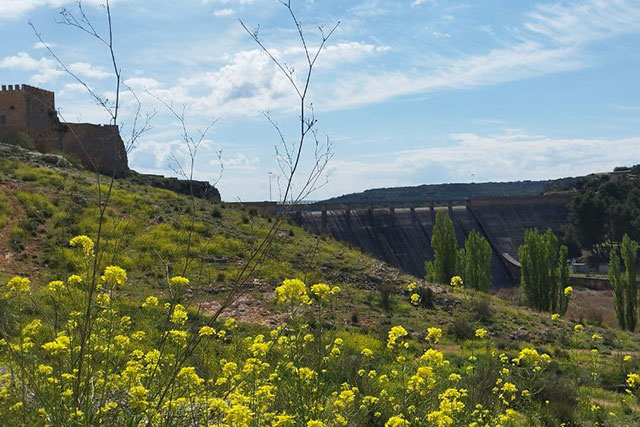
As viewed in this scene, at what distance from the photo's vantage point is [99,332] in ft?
14.9

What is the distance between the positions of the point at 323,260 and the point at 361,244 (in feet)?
79.4

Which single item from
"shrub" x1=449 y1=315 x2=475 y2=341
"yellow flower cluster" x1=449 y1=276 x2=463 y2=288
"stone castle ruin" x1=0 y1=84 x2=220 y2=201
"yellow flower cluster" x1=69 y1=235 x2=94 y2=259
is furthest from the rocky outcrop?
"yellow flower cluster" x1=69 y1=235 x2=94 y2=259

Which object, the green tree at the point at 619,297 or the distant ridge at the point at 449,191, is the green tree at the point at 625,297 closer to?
the green tree at the point at 619,297

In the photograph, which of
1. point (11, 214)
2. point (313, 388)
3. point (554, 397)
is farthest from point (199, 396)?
point (11, 214)

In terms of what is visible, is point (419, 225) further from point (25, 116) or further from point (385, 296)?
point (385, 296)

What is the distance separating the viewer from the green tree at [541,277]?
3045 cm

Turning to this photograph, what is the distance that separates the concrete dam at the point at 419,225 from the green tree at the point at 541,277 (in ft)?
48.7

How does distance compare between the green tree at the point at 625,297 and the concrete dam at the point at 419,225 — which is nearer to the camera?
the green tree at the point at 625,297

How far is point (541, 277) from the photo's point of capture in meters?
30.7

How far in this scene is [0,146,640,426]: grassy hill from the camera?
13.2 feet

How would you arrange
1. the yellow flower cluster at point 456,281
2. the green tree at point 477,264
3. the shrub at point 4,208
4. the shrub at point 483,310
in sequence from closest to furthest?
1. the yellow flower cluster at point 456,281
2. the shrub at point 483,310
3. the shrub at point 4,208
4. the green tree at point 477,264

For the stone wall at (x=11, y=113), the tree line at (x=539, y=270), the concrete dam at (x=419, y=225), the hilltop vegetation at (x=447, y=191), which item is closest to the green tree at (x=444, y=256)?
the tree line at (x=539, y=270)

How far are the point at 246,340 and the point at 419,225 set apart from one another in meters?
47.1

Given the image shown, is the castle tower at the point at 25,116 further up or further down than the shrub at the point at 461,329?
further up
